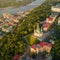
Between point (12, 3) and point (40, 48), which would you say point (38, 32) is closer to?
point (40, 48)

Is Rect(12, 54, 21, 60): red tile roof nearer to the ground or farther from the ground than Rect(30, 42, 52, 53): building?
A: nearer to the ground

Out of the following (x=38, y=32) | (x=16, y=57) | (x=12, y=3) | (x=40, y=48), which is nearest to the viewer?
(x=16, y=57)

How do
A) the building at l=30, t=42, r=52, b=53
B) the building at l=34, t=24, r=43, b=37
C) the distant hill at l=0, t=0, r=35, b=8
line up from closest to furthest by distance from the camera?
the building at l=30, t=42, r=52, b=53, the building at l=34, t=24, r=43, b=37, the distant hill at l=0, t=0, r=35, b=8

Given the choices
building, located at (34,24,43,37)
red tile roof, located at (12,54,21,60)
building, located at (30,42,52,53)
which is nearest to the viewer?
red tile roof, located at (12,54,21,60)

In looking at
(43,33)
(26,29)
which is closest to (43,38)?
(43,33)

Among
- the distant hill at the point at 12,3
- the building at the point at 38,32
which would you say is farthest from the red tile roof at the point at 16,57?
the distant hill at the point at 12,3

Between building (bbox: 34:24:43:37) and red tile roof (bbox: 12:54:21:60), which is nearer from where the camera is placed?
red tile roof (bbox: 12:54:21:60)

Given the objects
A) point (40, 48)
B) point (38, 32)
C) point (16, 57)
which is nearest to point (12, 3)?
point (38, 32)

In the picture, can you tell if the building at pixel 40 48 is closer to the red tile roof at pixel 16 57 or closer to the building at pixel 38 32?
the red tile roof at pixel 16 57

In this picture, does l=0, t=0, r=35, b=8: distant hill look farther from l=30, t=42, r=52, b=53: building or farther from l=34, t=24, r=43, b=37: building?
l=30, t=42, r=52, b=53: building

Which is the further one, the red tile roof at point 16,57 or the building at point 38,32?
the building at point 38,32

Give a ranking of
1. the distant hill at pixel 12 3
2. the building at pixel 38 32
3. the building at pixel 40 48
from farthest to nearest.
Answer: the distant hill at pixel 12 3, the building at pixel 38 32, the building at pixel 40 48

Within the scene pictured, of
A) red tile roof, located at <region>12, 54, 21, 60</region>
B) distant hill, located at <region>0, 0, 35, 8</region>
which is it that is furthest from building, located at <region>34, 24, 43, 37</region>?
distant hill, located at <region>0, 0, 35, 8</region>
